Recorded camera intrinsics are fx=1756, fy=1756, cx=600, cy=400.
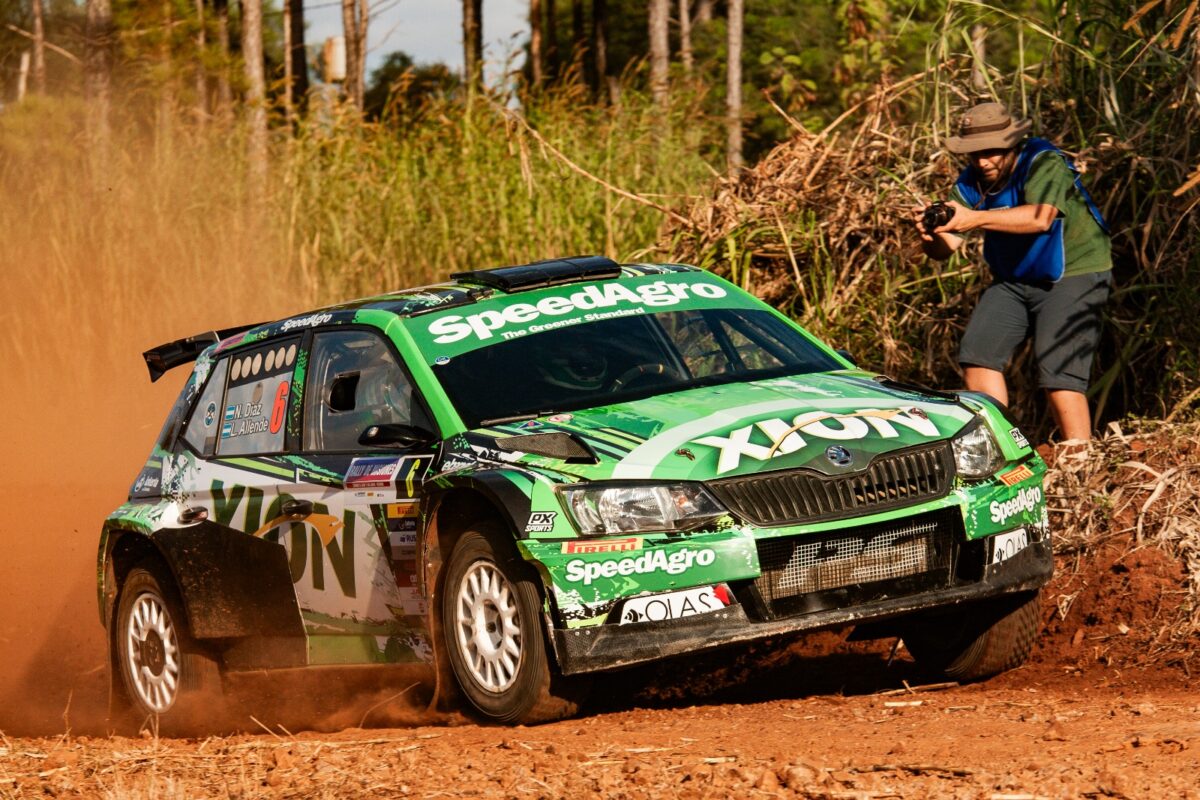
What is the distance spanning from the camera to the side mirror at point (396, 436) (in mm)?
6434

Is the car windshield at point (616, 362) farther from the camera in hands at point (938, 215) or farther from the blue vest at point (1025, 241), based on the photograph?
the blue vest at point (1025, 241)

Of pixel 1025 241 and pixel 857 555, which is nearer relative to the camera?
pixel 857 555

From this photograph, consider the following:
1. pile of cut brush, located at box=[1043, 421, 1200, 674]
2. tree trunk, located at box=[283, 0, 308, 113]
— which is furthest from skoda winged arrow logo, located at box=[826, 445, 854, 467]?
tree trunk, located at box=[283, 0, 308, 113]

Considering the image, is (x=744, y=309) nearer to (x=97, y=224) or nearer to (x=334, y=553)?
(x=334, y=553)

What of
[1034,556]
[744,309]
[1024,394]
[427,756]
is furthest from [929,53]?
[427,756]

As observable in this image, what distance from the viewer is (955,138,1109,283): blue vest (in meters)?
8.72

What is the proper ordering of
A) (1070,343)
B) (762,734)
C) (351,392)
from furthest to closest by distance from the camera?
(1070,343), (351,392), (762,734)

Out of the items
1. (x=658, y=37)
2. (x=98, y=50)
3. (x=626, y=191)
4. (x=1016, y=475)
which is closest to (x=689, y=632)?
(x=1016, y=475)

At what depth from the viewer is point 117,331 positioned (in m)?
16.8

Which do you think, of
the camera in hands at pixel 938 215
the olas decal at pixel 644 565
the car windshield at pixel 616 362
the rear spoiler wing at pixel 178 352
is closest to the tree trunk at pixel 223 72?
the rear spoiler wing at pixel 178 352

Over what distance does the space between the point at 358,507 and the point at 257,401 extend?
125 cm

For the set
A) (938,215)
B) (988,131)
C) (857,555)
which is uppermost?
(988,131)

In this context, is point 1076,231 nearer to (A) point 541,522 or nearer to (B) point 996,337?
(B) point 996,337

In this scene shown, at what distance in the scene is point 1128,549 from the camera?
782cm
